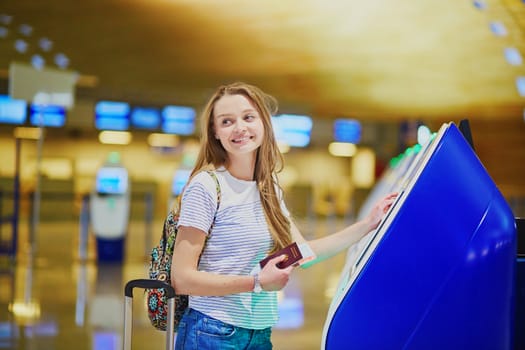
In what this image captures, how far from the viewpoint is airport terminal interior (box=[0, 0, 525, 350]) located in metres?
1.89

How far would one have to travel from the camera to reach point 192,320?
2.10 m

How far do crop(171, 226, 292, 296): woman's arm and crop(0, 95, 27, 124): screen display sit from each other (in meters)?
10.1

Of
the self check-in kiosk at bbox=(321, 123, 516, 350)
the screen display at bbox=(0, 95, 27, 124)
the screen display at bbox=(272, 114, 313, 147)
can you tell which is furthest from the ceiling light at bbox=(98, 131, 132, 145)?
the self check-in kiosk at bbox=(321, 123, 516, 350)

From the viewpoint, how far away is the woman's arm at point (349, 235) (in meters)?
2.25

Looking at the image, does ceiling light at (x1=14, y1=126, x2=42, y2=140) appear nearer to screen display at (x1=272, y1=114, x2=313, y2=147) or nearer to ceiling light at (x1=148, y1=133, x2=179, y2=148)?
ceiling light at (x1=148, y1=133, x2=179, y2=148)

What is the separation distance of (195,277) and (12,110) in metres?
10.5

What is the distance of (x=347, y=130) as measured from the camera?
61.7ft

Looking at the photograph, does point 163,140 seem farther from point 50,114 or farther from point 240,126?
point 240,126

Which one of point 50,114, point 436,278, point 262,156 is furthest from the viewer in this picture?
point 50,114

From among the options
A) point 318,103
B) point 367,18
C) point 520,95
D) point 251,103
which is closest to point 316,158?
point 318,103

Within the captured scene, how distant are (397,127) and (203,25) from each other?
873 centimetres

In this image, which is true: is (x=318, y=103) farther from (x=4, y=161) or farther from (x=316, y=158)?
(x=4, y=161)

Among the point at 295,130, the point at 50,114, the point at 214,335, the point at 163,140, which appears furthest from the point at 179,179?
the point at 163,140

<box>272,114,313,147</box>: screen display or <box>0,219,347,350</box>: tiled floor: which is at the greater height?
<box>272,114,313,147</box>: screen display
